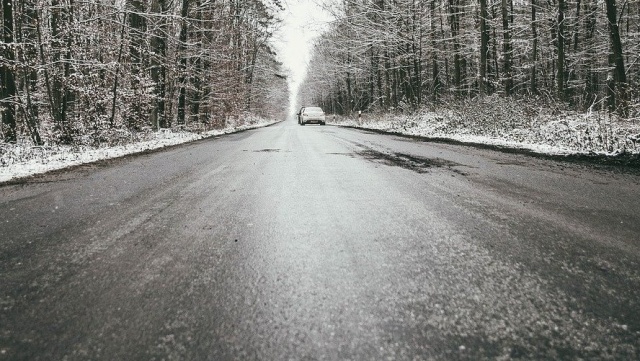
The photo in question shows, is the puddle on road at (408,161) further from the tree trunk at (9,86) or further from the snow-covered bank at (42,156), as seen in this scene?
the tree trunk at (9,86)

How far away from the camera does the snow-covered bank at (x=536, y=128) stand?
7215 millimetres

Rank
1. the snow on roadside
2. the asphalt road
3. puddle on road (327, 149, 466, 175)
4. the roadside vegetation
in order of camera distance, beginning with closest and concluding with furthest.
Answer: the asphalt road < puddle on road (327, 149, 466, 175) < the snow on roadside < the roadside vegetation

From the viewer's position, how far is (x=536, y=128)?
394 inches

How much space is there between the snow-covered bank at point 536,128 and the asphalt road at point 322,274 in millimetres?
3978

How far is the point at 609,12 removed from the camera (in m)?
11.3

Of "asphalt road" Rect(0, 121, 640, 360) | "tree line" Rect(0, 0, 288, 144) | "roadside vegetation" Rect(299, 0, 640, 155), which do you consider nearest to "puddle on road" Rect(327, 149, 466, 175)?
"asphalt road" Rect(0, 121, 640, 360)

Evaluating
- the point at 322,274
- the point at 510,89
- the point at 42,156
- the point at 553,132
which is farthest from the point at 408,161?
the point at 510,89

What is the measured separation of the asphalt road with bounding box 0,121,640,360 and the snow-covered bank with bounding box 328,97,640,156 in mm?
3978

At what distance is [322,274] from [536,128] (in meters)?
10.3

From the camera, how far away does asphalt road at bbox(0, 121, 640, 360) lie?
4.30ft

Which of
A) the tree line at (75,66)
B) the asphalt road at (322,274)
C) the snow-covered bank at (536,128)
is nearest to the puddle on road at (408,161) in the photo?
the asphalt road at (322,274)

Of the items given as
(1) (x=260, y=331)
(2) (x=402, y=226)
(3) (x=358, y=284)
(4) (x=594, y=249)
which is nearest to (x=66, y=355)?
(1) (x=260, y=331)

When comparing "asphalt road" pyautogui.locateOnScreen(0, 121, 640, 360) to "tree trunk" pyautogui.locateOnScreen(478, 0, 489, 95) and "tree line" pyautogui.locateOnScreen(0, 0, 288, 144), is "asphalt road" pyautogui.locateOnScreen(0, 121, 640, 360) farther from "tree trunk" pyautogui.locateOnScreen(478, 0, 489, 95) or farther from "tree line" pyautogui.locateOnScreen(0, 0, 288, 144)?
"tree trunk" pyautogui.locateOnScreen(478, 0, 489, 95)

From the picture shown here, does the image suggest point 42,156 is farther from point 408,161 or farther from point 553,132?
point 553,132
